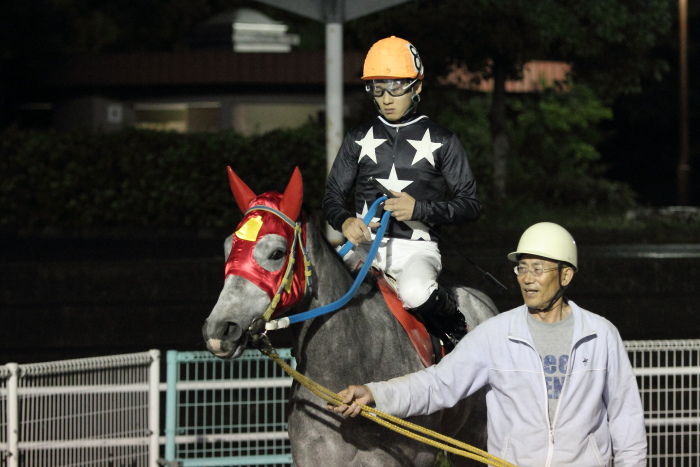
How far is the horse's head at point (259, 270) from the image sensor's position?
4219 mm

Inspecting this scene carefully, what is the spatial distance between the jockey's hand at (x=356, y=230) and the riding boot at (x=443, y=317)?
0.43 meters

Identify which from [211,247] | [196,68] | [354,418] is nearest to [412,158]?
[354,418]

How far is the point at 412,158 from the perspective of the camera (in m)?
5.32

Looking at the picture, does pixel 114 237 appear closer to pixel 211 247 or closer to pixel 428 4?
pixel 211 247

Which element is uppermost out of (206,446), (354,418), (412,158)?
(412,158)

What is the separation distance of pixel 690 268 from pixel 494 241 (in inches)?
193

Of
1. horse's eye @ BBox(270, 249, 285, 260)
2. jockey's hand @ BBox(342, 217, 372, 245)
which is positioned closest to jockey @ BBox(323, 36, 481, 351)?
jockey's hand @ BBox(342, 217, 372, 245)

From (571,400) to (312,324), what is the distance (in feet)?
4.02

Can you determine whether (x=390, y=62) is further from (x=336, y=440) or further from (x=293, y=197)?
(x=336, y=440)

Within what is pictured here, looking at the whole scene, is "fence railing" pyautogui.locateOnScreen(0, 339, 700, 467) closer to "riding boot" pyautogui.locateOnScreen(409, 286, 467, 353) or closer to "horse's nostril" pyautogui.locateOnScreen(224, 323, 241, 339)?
"riding boot" pyautogui.locateOnScreen(409, 286, 467, 353)

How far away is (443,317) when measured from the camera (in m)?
5.23

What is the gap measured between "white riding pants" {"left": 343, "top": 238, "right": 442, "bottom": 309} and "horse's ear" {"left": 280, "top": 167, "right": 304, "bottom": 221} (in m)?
0.77

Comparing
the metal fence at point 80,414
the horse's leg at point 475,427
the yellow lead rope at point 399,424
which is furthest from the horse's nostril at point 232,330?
the metal fence at point 80,414

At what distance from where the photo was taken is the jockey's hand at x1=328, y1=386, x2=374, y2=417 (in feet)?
14.3
